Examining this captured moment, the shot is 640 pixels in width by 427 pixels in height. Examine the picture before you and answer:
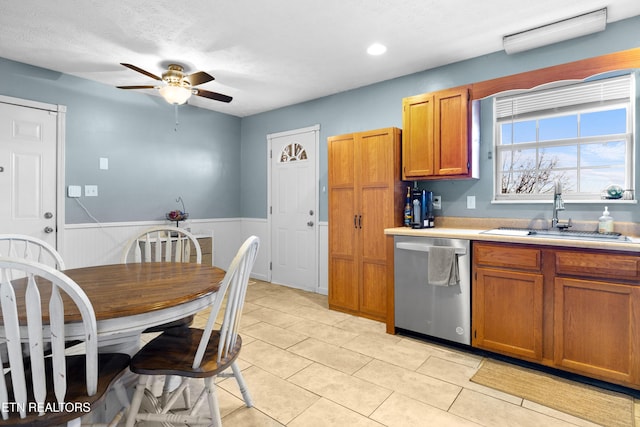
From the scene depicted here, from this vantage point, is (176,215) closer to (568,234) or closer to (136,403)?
(136,403)

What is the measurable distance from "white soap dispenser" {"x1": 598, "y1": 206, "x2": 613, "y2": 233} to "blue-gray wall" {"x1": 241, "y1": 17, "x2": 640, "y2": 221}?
0.10 meters

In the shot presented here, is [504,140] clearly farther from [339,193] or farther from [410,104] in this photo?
[339,193]

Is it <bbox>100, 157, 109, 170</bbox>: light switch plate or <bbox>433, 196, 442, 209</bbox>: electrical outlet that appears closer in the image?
<bbox>433, 196, 442, 209</bbox>: electrical outlet

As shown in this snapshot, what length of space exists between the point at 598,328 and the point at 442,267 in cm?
101

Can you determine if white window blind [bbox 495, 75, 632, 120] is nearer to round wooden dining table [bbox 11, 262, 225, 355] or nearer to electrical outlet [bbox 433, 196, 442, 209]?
electrical outlet [bbox 433, 196, 442, 209]

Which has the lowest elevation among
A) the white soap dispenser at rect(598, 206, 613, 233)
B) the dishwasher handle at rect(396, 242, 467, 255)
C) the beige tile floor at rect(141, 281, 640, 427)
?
the beige tile floor at rect(141, 281, 640, 427)

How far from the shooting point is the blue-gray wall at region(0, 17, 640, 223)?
118 inches

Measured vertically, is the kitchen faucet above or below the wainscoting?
above

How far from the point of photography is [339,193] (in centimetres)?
366

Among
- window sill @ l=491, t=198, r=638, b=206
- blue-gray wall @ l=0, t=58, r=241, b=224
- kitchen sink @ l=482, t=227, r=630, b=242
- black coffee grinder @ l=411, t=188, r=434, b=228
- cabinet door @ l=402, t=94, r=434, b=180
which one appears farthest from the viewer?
blue-gray wall @ l=0, t=58, r=241, b=224

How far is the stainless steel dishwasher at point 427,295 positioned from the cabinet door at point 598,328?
0.59m

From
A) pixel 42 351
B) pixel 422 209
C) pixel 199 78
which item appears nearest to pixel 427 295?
pixel 422 209

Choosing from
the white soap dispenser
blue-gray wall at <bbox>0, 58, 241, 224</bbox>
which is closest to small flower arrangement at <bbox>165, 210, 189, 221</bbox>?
blue-gray wall at <bbox>0, 58, 241, 224</bbox>

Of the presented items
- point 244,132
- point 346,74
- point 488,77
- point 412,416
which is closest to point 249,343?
point 412,416
